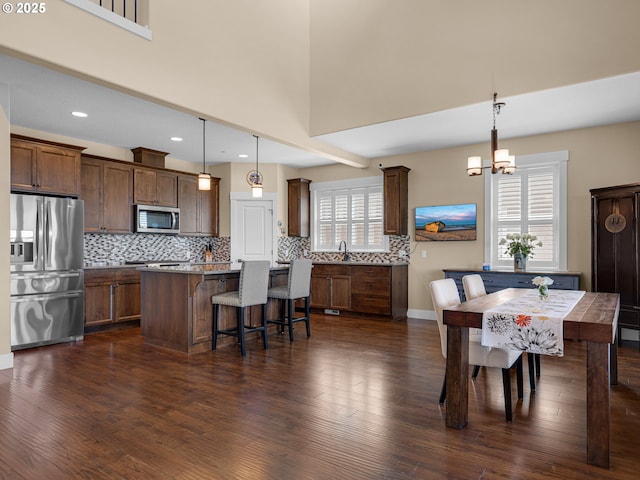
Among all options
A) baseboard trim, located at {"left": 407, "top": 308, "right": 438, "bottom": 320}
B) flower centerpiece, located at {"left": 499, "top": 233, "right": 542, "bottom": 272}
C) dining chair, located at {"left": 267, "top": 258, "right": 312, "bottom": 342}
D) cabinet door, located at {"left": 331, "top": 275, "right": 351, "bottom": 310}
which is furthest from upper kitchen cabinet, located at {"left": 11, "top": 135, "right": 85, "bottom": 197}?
flower centerpiece, located at {"left": 499, "top": 233, "right": 542, "bottom": 272}

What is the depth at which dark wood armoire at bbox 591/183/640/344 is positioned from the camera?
455cm

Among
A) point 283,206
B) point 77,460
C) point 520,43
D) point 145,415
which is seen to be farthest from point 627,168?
point 77,460

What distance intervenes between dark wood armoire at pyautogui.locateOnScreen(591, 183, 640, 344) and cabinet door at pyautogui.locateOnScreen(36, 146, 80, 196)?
6.29 m

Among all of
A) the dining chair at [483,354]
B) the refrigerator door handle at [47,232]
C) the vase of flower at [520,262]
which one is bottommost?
the dining chair at [483,354]

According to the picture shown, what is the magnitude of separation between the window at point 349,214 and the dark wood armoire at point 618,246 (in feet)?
10.1

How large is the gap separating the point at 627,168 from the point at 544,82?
2025 mm

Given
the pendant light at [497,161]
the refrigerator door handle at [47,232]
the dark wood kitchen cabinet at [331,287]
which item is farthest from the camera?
the dark wood kitchen cabinet at [331,287]

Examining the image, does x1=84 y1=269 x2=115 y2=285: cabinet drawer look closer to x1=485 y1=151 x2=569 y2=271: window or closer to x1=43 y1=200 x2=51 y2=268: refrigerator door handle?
x1=43 y1=200 x2=51 y2=268: refrigerator door handle

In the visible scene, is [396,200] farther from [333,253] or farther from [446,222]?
[333,253]

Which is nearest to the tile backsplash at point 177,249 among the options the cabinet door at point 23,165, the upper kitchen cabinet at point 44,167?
the upper kitchen cabinet at point 44,167

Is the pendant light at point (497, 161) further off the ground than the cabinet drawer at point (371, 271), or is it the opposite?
the pendant light at point (497, 161)

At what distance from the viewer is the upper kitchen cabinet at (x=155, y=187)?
6379mm

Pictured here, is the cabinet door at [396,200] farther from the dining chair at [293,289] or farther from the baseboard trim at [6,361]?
the baseboard trim at [6,361]

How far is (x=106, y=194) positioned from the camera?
19.6 ft
